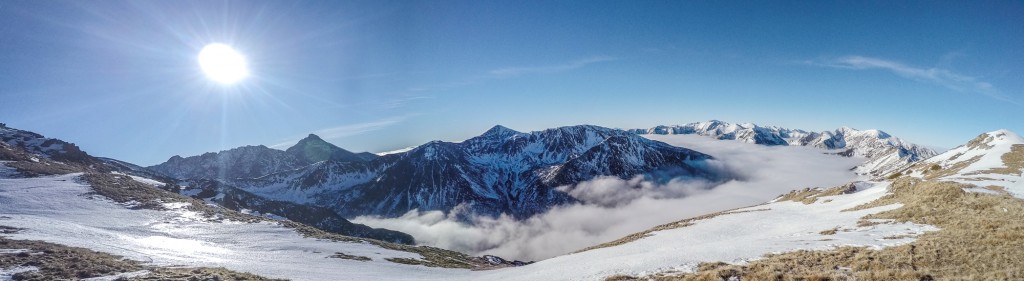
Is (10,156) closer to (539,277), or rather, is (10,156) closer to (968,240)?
(539,277)

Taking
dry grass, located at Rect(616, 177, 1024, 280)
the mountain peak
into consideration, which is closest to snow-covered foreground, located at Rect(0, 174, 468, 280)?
dry grass, located at Rect(616, 177, 1024, 280)

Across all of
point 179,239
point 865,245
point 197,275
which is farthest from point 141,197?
point 865,245

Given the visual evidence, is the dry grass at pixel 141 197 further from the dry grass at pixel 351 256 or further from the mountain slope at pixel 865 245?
the mountain slope at pixel 865 245

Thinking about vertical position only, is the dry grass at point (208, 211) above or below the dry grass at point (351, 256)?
above

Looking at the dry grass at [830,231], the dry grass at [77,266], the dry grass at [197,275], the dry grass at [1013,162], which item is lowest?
the dry grass at [197,275]

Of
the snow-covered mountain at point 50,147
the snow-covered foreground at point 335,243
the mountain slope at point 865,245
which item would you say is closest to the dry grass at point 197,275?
the snow-covered foreground at point 335,243
